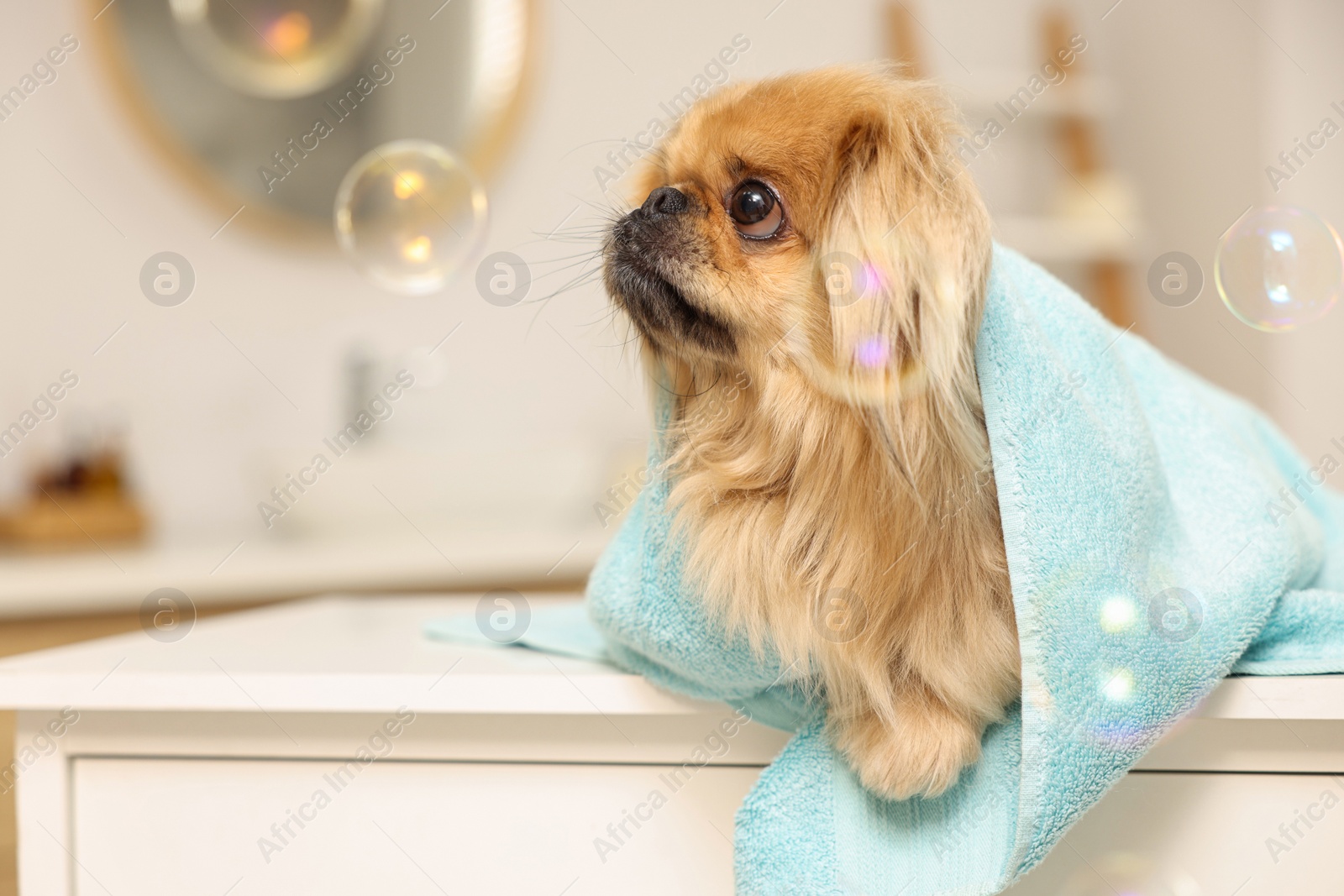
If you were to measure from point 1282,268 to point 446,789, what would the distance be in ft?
2.87

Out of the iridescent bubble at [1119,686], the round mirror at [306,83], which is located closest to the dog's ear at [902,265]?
the iridescent bubble at [1119,686]

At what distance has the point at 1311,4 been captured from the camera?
2244 mm

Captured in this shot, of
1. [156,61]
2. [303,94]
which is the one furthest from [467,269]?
[156,61]

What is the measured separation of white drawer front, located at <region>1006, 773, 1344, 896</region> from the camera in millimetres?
734

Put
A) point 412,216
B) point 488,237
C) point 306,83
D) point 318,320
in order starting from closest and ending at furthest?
point 412,216
point 488,237
point 306,83
point 318,320

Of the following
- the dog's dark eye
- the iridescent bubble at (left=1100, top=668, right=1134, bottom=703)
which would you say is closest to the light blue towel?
the iridescent bubble at (left=1100, top=668, right=1134, bottom=703)

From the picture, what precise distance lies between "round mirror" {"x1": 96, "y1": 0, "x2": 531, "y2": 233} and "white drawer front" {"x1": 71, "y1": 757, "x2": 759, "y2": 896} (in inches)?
69.6

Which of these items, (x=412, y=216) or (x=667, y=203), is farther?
(x=412, y=216)

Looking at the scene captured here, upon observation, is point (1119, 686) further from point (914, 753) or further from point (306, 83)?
point (306, 83)

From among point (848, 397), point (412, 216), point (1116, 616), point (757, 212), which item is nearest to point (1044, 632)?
point (1116, 616)

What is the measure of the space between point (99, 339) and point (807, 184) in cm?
203

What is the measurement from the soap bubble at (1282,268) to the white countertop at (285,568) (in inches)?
54.8

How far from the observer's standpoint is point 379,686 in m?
0.81

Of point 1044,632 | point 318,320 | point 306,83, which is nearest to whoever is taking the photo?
point 1044,632
